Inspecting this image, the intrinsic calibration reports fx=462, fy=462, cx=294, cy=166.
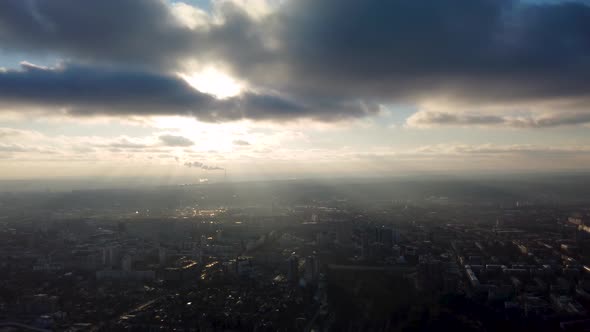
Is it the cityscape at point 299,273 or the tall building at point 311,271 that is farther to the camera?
the tall building at point 311,271

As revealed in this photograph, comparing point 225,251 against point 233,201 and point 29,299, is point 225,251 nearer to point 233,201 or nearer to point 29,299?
point 29,299

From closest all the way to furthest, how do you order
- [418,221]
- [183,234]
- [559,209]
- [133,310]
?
[133,310]
[183,234]
[418,221]
[559,209]

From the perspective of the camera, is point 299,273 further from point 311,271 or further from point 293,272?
point 311,271

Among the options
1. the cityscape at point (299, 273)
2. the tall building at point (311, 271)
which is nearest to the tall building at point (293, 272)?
the cityscape at point (299, 273)

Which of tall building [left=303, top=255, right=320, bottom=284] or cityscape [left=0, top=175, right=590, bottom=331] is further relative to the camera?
tall building [left=303, top=255, right=320, bottom=284]

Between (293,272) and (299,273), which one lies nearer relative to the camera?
(293,272)

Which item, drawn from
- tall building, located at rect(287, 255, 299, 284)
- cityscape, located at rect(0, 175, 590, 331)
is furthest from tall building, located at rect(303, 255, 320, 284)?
tall building, located at rect(287, 255, 299, 284)

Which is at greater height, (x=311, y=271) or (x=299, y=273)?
(x=311, y=271)

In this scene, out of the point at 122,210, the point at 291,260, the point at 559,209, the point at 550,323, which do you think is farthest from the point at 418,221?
the point at 122,210

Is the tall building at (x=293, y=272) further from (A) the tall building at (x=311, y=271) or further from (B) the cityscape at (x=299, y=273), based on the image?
(A) the tall building at (x=311, y=271)

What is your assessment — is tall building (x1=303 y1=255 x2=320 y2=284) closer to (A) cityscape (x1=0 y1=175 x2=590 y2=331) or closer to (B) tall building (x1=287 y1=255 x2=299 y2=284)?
(A) cityscape (x1=0 y1=175 x2=590 y2=331)

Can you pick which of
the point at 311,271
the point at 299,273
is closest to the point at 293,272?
the point at 299,273
